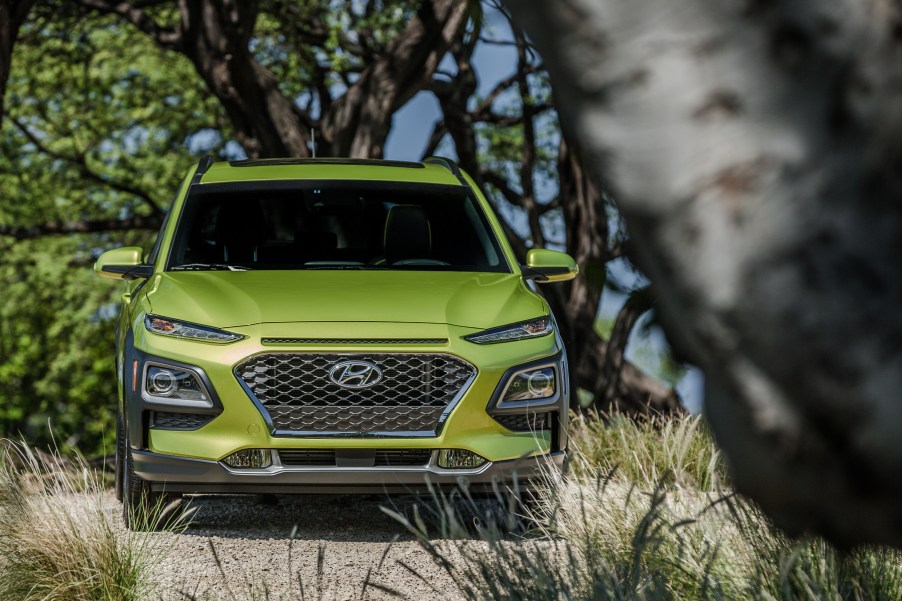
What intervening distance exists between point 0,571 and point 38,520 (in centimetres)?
35

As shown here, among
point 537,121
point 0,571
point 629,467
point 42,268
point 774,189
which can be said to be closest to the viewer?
point 774,189

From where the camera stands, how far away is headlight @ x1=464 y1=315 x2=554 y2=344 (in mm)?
6398

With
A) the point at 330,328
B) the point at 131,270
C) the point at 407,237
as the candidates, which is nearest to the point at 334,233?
the point at 407,237

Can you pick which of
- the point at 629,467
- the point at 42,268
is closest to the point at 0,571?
the point at 629,467

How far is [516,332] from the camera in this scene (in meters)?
6.52

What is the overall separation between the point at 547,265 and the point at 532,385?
109cm

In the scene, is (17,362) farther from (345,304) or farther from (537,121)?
(345,304)

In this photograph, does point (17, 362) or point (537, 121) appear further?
point (17, 362)

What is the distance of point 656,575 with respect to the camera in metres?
3.91

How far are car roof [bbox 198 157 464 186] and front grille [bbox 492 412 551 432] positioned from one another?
2078 millimetres

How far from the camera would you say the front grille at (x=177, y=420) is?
20.6ft

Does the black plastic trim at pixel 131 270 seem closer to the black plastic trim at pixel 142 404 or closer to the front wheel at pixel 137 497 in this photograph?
the black plastic trim at pixel 142 404

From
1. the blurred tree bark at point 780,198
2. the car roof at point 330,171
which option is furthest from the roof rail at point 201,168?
the blurred tree bark at point 780,198

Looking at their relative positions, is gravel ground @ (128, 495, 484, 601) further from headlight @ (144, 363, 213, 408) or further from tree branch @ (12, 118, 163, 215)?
tree branch @ (12, 118, 163, 215)
